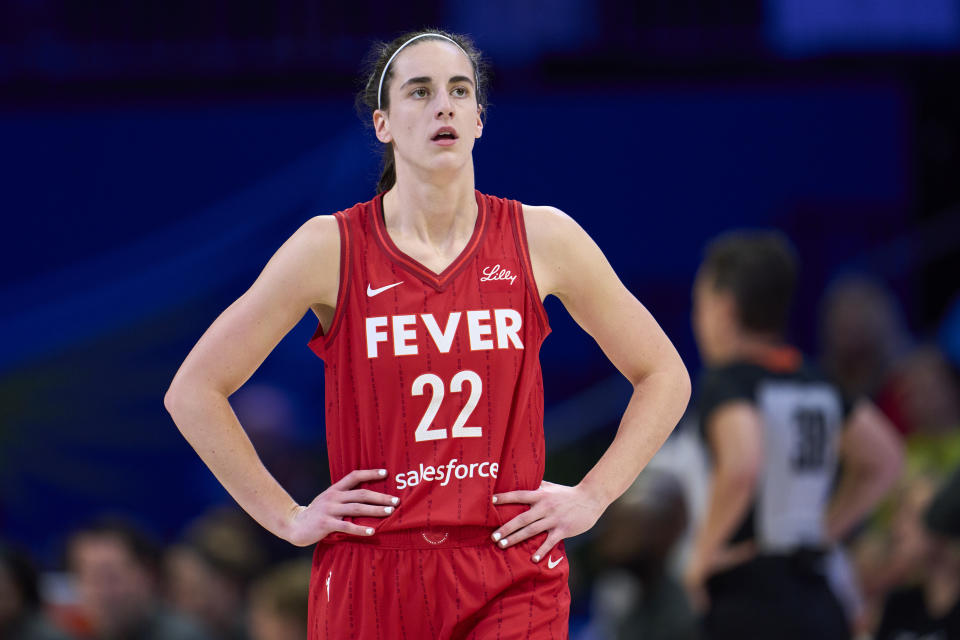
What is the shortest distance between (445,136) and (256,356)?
24.9 inches

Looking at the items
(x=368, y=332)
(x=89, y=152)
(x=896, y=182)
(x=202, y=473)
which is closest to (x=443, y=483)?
(x=368, y=332)

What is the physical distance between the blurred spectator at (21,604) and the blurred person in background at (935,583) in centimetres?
336

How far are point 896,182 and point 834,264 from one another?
2.47ft

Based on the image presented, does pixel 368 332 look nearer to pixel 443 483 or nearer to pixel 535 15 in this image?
pixel 443 483

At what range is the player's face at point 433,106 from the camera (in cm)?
306

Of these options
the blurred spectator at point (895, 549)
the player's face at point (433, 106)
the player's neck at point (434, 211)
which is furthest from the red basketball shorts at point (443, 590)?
the blurred spectator at point (895, 549)

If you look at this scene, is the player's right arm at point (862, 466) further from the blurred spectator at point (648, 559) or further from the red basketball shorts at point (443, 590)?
the red basketball shorts at point (443, 590)

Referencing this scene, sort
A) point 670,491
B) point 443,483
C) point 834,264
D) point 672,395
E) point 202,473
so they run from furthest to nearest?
point 834,264
point 202,473
point 670,491
point 672,395
point 443,483

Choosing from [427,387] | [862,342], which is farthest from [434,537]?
[862,342]

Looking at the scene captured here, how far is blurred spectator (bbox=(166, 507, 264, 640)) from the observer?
6406mm

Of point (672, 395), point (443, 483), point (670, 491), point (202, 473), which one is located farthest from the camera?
point (202, 473)

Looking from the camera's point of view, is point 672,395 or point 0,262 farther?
point 0,262

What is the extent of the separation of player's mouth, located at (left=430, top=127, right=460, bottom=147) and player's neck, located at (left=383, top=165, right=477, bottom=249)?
87 mm

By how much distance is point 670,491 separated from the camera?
5.84 metres
